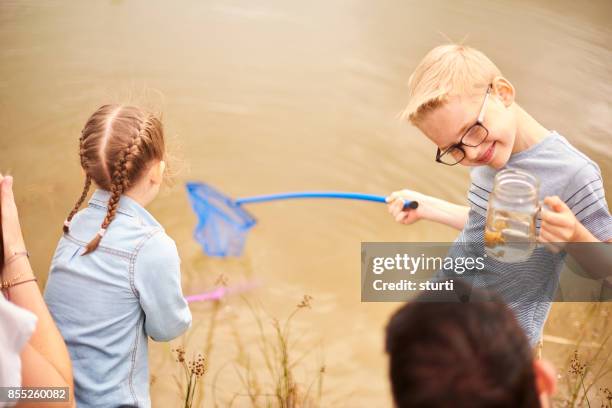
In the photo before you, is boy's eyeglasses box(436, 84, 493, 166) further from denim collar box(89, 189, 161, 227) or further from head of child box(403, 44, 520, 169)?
denim collar box(89, 189, 161, 227)

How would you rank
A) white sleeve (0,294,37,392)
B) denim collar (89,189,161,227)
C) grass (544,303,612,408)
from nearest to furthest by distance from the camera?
white sleeve (0,294,37,392) < denim collar (89,189,161,227) < grass (544,303,612,408)

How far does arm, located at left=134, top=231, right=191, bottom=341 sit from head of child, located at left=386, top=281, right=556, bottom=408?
0.68 m

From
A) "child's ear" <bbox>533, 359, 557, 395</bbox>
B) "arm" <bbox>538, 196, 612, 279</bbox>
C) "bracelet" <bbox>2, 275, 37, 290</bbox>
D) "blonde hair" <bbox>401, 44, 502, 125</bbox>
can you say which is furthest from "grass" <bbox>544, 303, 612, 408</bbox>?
"bracelet" <bbox>2, 275, 37, 290</bbox>

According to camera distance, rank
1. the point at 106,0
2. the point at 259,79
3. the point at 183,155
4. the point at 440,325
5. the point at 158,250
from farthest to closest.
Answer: the point at 106,0 → the point at 259,79 → the point at 183,155 → the point at 158,250 → the point at 440,325

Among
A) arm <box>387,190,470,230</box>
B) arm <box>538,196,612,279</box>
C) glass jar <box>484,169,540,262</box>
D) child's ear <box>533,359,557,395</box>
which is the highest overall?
arm <box>387,190,470,230</box>

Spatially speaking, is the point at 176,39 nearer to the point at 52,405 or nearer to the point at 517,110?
the point at 517,110

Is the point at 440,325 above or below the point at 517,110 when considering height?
below

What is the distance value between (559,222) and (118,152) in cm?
96

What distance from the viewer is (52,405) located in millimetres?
1271

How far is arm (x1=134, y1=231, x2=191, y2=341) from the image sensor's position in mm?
1415

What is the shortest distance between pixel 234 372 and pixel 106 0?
233 cm

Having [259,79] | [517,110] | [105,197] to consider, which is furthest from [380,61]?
[105,197]

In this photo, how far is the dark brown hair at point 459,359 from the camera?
2.63 feet

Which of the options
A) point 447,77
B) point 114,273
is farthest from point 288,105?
point 114,273
